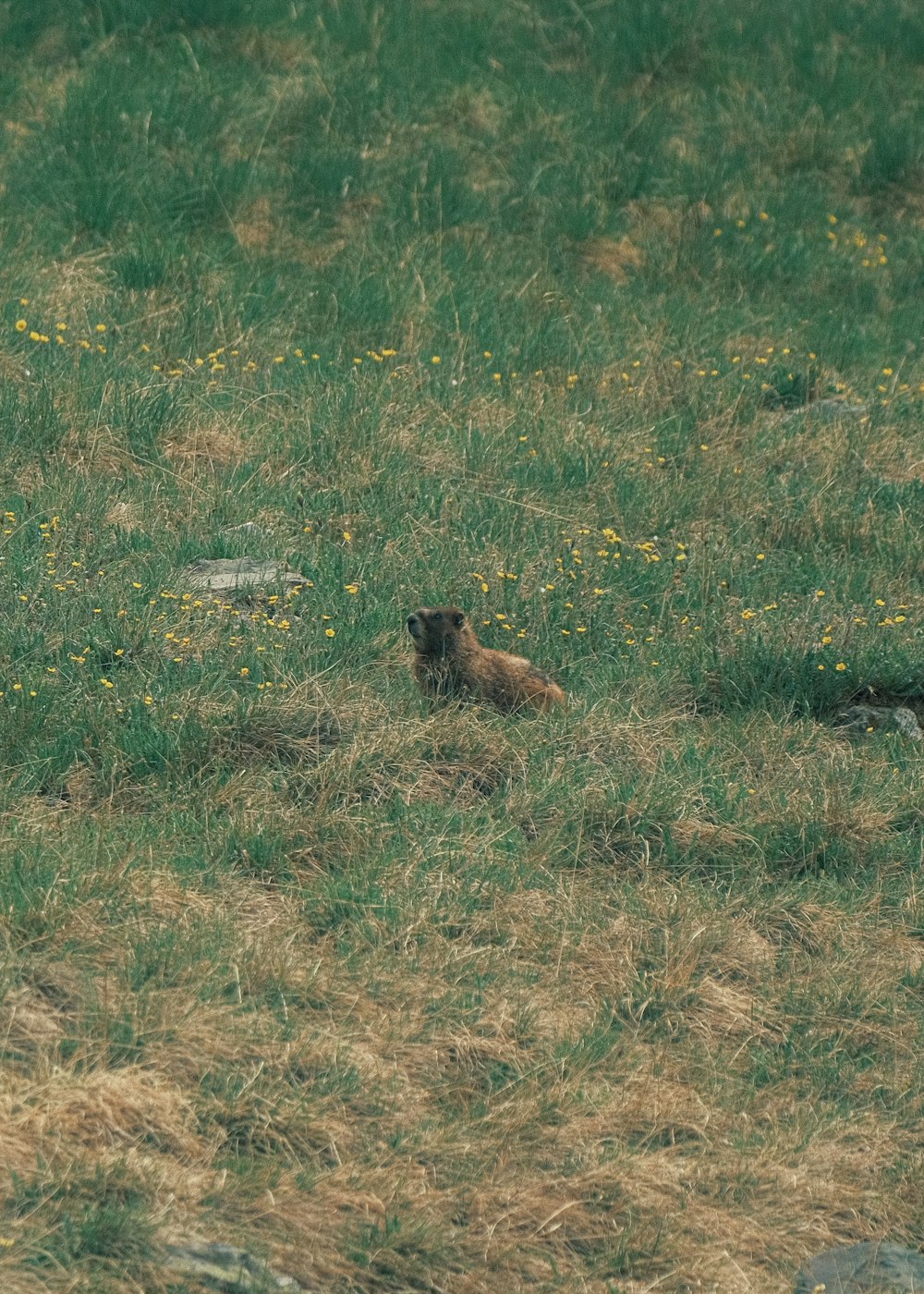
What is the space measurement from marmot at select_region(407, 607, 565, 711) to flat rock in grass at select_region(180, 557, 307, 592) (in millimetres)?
868

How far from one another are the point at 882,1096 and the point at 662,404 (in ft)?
19.2

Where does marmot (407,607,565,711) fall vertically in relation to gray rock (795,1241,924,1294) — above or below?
above

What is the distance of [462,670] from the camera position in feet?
22.5

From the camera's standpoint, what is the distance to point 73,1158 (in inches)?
166

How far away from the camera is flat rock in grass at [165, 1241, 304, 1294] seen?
4.02 metres

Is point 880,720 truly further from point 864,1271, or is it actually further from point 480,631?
point 864,1271

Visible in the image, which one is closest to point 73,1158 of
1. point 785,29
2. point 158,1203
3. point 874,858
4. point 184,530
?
point 158,1203

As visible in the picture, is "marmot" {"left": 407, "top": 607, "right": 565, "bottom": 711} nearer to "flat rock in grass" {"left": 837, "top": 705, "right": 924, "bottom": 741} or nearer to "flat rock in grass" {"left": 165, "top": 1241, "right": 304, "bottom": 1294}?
"flat rock in grass" {"left": 837, "top": 705, "right": 924, "bottom": 741}

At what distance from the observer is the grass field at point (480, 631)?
179 inches

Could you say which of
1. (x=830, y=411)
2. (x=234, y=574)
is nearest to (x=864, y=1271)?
(x=234, y=574)

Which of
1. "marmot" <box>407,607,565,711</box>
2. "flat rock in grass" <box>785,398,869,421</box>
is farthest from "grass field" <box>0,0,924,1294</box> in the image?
"marmot" <box>407,607,565,711</box>

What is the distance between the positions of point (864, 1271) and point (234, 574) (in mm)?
4314

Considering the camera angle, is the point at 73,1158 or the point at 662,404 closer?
the point at 73,1158

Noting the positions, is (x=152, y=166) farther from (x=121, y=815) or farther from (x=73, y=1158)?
(x=73, y=1158)
